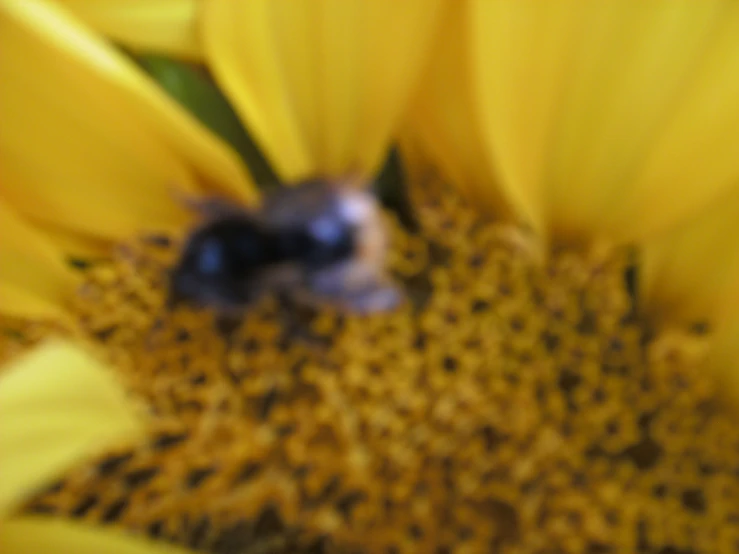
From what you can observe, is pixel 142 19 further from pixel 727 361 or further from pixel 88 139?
pixel 727 361

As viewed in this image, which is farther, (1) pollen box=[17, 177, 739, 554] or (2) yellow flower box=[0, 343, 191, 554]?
(1) pollen box=[17, 177, 739, 554]

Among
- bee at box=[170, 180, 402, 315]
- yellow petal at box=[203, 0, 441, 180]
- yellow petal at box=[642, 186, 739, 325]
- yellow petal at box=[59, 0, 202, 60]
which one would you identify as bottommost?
yellow petal at box=[642, 186, 739, 325]

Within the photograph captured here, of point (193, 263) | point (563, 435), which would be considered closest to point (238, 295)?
point (193, 263)

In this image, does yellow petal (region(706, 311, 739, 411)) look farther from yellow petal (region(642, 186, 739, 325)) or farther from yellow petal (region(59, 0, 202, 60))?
yellow petal (region(59, 0, 202, 60))

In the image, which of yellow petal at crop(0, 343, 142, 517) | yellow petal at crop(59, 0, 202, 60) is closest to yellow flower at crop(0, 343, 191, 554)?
yellow petal at crop(0, 343, 142, 517)

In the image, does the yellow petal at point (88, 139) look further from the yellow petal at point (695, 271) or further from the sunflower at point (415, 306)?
the yellow petal at point (695, 271)

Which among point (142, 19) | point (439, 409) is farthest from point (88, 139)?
point (439, 409)

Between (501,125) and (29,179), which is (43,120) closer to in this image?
(29,179)
